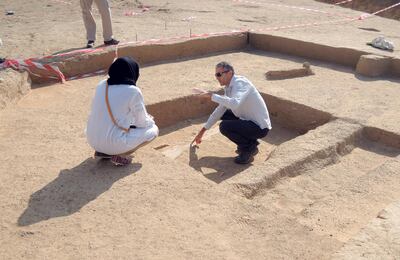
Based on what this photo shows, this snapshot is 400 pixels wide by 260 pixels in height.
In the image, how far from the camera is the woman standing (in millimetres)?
3824

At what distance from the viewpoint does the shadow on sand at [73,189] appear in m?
3.40

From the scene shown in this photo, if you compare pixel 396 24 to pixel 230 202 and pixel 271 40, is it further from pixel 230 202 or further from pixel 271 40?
pixel 230 202

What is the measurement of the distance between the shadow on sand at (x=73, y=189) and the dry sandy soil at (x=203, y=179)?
1 centimetres

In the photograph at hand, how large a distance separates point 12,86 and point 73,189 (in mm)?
2564

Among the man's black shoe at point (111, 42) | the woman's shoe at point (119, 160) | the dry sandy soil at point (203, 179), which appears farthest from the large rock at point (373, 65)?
the woman's shoe at point (119, 160)

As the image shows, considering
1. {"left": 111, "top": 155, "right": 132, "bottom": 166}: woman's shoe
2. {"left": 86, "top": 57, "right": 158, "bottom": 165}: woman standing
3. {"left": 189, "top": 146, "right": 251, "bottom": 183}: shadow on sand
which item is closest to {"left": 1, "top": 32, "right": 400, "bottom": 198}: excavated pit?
{"left": 189, "top": 146, "right": 251, "bottom": 183}: shadow on sand

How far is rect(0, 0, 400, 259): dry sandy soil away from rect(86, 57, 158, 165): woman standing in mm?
226

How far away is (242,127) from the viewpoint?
4.91 metres

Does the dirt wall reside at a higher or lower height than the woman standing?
lower

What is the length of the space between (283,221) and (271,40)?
5.54 m

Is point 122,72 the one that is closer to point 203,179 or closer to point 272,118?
point 203,179

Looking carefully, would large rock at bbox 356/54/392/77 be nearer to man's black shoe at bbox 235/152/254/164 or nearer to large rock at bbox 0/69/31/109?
man's black shoe at bbox 235/152/254/164

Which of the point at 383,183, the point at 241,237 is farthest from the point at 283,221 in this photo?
the point at 383,183

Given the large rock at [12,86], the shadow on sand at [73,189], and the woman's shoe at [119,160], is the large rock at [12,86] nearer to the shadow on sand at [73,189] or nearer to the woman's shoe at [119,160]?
the shadow on sand at [73,189]
